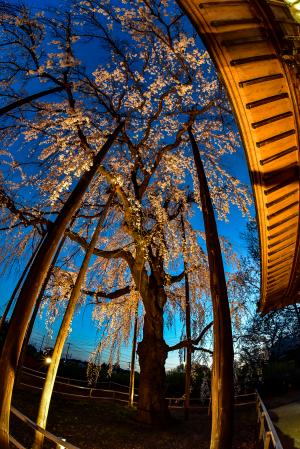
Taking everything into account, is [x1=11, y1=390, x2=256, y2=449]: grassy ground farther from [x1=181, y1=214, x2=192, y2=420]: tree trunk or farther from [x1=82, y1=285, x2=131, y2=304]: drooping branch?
[x1=82, y1=285, x2=131, y2=304]: drooping branch

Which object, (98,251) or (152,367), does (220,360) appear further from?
(152,367)

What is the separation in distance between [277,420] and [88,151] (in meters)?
11.1

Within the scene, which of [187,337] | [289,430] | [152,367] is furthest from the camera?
[187,337]

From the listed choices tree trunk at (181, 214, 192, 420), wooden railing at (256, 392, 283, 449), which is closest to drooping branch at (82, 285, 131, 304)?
tree trunk at (181, 214, 192, 420)

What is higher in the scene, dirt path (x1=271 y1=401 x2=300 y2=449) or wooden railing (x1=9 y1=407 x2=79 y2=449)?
wooden railing (x1=9 y1=407 x2=79 y2=449)

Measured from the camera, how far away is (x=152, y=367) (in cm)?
1166

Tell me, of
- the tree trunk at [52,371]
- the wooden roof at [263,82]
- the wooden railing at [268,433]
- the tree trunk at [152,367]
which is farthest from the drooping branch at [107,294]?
the wooden roof at [263,82]

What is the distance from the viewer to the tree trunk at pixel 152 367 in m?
11.4

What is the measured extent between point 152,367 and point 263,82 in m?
11.1

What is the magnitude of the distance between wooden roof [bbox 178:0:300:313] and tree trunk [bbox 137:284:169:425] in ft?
27.7

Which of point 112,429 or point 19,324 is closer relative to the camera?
Result: point 19,324

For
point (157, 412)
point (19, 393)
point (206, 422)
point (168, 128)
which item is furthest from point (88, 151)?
point (206, 422)

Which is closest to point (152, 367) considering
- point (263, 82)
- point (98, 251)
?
point (98, 251)

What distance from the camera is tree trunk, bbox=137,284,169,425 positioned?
1138 centimetres
